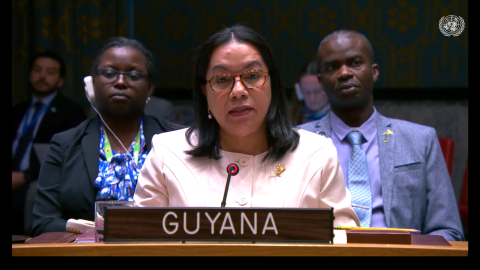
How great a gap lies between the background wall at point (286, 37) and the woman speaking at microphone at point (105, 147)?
143cm

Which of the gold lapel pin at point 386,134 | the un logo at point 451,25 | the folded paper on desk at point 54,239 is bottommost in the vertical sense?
the folded paper on desk at point 54,239

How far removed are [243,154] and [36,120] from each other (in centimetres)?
271

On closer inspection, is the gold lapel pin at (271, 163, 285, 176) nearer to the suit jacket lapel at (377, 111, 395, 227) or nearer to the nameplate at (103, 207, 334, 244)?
the nameplate at (103, 207, 334, 244)

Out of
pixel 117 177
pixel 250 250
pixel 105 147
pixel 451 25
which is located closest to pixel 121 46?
pixel 105 147

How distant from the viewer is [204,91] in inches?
96.0

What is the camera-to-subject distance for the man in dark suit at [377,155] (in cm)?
289

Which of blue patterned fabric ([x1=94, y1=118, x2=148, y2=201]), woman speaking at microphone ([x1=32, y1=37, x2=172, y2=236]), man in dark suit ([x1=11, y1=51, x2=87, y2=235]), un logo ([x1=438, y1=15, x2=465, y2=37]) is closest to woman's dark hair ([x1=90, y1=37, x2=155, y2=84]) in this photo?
woman speaking at microphone ([x1=32, y1=37, x2=172, y2=236])

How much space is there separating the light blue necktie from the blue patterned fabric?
1.18 m

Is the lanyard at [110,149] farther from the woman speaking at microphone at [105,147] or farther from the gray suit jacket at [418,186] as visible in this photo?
the gray suit jacket at [418,186]

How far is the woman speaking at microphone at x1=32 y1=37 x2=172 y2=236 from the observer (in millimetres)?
3008

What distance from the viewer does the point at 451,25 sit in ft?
15.3

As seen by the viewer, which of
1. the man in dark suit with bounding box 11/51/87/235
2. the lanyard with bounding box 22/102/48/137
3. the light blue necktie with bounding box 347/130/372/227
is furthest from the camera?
the lanyard with bounding box 22/102/48/137

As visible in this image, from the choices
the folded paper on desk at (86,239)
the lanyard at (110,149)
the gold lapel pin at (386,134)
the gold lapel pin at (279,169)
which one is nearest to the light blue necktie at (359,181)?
the gold lapel pin at (386,134)

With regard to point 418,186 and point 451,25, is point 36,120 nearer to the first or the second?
point 418,186
